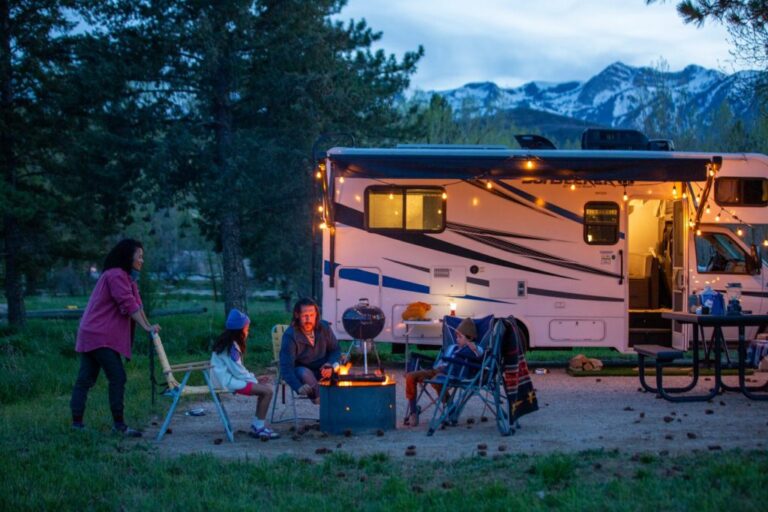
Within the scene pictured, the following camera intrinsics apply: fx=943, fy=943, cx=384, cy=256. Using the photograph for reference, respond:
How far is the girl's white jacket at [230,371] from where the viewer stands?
7.85 metres

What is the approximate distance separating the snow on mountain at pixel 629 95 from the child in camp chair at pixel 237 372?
748 cm

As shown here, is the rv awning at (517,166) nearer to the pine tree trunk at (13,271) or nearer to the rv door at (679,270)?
the rv door at (679,270)

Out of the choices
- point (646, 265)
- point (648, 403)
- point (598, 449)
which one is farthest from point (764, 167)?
point (598, 449)

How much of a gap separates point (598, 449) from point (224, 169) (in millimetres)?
11816

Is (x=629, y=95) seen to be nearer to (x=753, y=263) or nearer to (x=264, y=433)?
(x=753, y=263)

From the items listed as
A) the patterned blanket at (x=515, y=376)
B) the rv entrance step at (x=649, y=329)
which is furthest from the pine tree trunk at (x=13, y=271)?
the patterned blanket at (x=515, y=376)

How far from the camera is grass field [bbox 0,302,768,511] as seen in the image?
5.51 metres

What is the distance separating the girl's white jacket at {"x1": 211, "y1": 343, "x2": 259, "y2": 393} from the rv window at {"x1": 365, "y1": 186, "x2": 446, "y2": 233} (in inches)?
186

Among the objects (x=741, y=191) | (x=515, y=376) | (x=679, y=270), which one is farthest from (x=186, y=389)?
(x=741, y=191)

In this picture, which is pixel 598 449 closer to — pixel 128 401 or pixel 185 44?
pixel 128 401

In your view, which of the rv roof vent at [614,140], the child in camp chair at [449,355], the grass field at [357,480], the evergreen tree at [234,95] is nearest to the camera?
the grass field at [357,480]

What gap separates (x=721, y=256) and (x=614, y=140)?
207 cm

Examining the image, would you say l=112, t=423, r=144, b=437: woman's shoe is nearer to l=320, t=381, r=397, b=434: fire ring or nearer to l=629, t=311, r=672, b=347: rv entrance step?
l=320, t=381, r=397, b=434: fire ring

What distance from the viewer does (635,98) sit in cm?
2970
